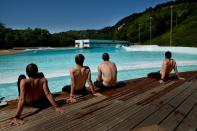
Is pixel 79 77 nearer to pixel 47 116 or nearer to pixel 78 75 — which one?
pixel 78 75

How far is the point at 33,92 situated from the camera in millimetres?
4691

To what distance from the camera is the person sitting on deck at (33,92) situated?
4.18 m

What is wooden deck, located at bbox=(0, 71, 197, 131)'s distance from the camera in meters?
3.80

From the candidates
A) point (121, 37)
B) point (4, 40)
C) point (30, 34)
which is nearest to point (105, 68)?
point (4, 40)

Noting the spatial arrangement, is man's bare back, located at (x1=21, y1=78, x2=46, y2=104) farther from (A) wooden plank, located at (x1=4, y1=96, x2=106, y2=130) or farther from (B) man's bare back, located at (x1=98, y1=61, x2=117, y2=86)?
(B) man's bare back, located at (x1=98, y1=61, x2=117, y2=86)

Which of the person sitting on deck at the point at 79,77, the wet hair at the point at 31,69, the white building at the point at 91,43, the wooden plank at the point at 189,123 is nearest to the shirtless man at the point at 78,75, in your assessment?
the person sitting on deck at the point at 79,77

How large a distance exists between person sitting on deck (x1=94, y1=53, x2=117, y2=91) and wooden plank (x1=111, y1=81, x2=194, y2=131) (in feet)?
5.42

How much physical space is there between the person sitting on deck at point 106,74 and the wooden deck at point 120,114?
26.0 inches

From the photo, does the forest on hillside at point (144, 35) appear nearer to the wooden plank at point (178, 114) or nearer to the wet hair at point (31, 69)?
the wooden plank at point (178, 114)

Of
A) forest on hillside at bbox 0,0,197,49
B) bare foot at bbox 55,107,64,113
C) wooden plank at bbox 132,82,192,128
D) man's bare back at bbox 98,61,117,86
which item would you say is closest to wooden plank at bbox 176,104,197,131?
wooden plank at bbox 132,82,192,128

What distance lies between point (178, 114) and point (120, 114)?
3.53 ft

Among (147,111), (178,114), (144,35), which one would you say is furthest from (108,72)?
(144,35)

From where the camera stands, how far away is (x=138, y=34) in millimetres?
83438

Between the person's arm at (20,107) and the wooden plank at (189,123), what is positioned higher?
the person's arm at (20,107)
